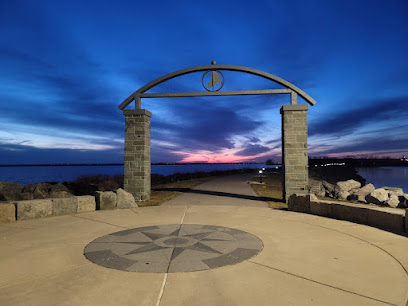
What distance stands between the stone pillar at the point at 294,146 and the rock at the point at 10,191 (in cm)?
949

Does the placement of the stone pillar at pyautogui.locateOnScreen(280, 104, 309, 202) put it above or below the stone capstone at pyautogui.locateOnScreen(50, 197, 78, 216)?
above

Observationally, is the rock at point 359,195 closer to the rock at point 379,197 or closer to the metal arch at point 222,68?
the rock at point 379,197

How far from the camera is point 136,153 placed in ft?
34.5

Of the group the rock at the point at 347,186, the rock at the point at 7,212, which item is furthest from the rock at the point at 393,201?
the rock at the point at 7,212

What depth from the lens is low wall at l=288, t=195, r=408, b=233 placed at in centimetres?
525

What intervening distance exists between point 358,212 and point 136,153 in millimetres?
8100

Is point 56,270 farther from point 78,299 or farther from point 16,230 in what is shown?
point 16,230

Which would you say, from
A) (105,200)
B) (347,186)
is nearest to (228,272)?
(105,200)

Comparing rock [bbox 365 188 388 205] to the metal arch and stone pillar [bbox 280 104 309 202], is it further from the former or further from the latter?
the metal arch

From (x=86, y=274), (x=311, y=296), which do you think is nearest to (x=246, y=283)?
(x=311, y=296)

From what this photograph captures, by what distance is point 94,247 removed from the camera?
4.21 metres

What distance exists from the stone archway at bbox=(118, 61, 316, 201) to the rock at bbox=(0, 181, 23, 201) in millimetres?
3745

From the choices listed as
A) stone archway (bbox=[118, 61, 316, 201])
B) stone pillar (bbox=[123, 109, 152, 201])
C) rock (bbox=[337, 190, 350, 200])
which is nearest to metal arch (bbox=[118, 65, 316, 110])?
stone archway (bbox=[118, 61, 316, 201])

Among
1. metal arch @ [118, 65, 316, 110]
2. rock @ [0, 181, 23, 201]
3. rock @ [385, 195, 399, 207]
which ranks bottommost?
rock @ [385, 195, 399, 207]
